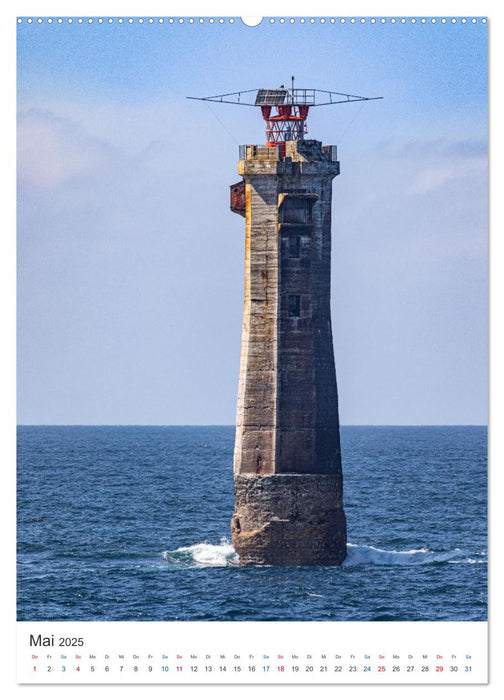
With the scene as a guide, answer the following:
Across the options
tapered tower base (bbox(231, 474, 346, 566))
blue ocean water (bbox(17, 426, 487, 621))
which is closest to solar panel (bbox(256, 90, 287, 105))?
tapered tower base (bbox(231, 474, 346, 566))

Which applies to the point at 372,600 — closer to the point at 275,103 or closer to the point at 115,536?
the point at 275,103

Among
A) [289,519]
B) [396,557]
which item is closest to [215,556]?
[289,519]

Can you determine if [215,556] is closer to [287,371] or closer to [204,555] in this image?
[204,555]

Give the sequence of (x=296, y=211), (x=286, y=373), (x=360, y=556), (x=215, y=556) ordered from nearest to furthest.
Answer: (x=286, y=373) → (x=296, y=211) → (x=360, y=556) → (x=215, y=556)

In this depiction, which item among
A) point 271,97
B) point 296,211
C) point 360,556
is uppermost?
point 271,97

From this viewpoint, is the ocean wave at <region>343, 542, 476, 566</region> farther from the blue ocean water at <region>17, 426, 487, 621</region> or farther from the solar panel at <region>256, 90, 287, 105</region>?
the solar panel at <region>256, 90, 287, 105</region>
